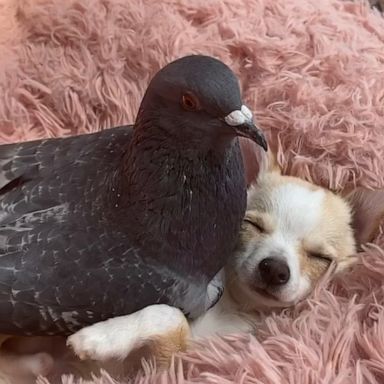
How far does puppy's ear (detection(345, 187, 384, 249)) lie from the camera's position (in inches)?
53.5

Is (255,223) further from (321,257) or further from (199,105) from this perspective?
(199,105)

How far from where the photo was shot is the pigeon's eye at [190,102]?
3.29 ft

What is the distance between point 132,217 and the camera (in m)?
1.12

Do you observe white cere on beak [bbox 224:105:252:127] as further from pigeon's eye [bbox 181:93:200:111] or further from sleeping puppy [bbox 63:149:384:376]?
sleeping puppy [bbox 63:149:384:376]

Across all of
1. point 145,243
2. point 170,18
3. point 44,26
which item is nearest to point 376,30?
point 170,18

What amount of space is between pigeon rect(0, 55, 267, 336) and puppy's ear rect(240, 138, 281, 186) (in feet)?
0.78

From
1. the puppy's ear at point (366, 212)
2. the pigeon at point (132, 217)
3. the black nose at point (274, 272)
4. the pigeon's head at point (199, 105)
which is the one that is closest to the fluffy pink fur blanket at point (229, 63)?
the puppy's ear at point (366, 212)

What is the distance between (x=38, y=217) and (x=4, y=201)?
0.06 m

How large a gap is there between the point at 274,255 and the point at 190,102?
37 centimetres

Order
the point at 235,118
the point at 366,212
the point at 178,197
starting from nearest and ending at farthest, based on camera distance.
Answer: the point at 235,118 → the point at 178,197 → the point at 366,212

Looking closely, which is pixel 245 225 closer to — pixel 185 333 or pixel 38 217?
pixel 185 333

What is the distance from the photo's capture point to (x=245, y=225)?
1346mm

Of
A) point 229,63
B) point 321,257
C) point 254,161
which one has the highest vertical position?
point 229,63

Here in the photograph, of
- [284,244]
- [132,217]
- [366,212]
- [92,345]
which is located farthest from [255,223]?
[92,345]
